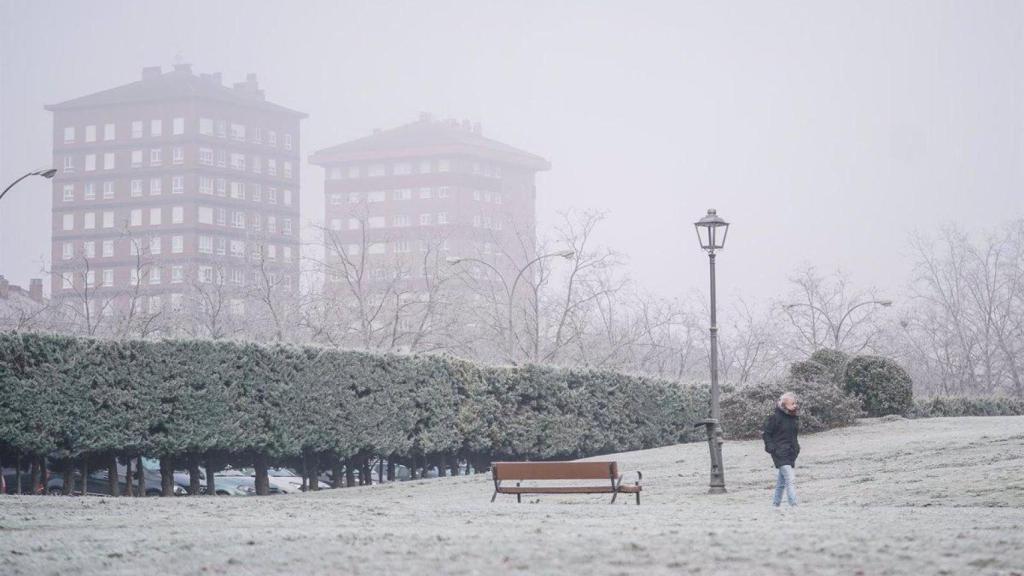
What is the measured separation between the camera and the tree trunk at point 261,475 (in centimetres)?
2895

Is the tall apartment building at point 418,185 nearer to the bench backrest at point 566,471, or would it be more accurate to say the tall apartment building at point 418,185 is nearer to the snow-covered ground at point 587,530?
the snow-covered ground at point 587,530

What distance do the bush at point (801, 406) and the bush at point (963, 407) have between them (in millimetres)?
6422

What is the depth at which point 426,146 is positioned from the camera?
162m

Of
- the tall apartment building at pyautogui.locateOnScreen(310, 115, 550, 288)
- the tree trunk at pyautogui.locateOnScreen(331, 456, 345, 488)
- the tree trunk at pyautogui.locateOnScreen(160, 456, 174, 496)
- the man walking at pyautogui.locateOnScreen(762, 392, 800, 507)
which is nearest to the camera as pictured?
the man walking at pyautogui.locateOnScreen(762, 392, 800, 507)

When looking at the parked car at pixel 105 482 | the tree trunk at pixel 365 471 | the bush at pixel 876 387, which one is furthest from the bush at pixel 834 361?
the parked car at pixel 105 482

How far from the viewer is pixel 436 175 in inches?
6309

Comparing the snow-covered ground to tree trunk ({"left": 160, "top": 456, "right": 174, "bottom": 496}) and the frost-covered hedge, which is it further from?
tree trunk ({"left": 160, "top": 456, "right": 174, "bottom": 496})

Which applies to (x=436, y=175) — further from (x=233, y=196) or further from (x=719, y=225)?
(x=719, y=225)

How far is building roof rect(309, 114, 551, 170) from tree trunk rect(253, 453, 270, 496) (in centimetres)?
13286

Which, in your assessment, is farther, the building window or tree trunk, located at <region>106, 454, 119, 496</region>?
the building window

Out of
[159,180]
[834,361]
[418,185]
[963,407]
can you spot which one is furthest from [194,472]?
[418,185]

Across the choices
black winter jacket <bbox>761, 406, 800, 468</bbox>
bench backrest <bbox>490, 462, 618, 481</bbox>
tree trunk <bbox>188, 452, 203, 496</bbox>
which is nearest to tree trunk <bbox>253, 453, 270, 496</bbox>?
tree trunk <bbox>188, 452, 203, 496</bbox>

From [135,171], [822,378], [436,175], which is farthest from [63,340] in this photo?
[436,175]

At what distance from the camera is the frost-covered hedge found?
24.5m
